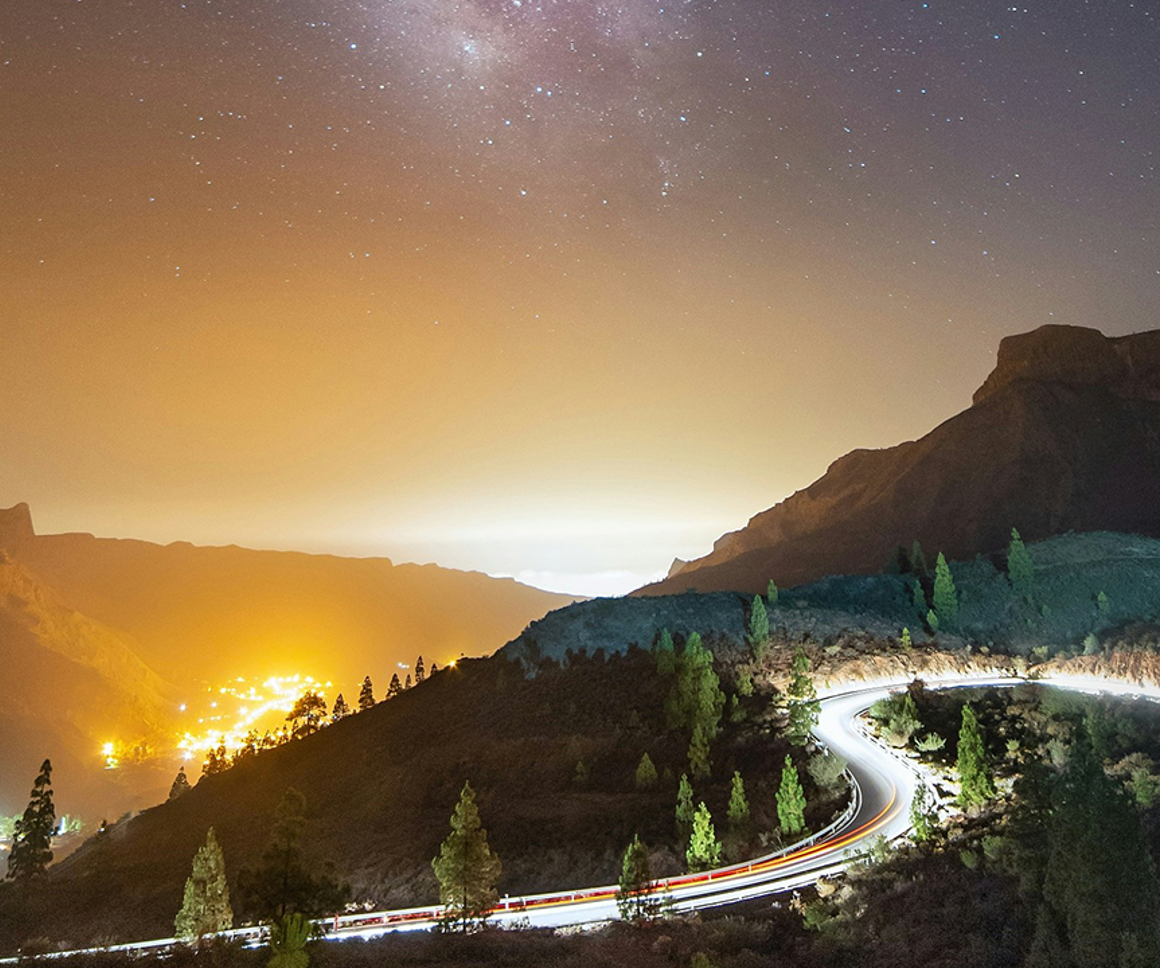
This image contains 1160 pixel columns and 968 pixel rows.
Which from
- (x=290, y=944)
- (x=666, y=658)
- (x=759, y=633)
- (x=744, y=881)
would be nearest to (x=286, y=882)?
(x=290, y=944)

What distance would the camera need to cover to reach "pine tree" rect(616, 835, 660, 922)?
31.1 metres

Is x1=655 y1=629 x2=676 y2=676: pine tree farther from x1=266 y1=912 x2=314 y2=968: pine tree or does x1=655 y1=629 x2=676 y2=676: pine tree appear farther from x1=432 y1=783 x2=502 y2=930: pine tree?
x1=266 y1=912 x2=314 y2=968: pine tree

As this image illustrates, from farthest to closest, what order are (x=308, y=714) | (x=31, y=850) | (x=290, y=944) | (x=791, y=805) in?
(x=308, y=714), (x=31, y=850), (x=791, y=805), (x=290, y=944)

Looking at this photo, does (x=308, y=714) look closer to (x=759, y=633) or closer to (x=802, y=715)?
(x=759, y=633)

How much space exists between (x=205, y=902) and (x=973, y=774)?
4536 cm

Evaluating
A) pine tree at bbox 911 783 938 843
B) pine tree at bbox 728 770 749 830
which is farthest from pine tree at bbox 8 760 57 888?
pine tree at bbox 911 783 938 843

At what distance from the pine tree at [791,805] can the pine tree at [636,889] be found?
13670 mm

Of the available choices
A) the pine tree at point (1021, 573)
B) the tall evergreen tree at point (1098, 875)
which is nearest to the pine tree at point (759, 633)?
the pine tree at point (1021, 573)

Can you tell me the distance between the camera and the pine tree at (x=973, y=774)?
3778 centimetres

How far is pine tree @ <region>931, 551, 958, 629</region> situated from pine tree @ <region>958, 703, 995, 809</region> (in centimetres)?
5458

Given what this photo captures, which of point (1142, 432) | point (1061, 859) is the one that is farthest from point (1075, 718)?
point (1142, 432)

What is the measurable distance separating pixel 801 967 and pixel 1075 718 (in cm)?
3702

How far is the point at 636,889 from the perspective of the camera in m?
31.6

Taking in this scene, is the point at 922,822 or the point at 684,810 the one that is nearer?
the point at 922,822
